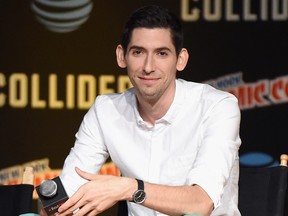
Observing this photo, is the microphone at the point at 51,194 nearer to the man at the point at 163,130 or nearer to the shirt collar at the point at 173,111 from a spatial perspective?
the man at the point at 163,130

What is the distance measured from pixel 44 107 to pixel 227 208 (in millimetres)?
2577

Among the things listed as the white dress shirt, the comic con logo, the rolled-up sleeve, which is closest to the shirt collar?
the white dress shirt

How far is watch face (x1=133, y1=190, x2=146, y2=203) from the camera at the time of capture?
2156mm

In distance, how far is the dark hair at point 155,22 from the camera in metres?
2.66

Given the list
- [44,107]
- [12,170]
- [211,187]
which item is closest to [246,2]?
[44,107]

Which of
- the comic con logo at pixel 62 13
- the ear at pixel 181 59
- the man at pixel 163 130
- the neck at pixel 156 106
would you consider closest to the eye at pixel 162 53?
the man at pixel 163 130

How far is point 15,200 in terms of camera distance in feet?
9.45

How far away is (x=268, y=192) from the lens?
9.34ft

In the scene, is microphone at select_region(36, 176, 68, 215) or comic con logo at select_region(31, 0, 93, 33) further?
comic con logo at select_region(31, 0, 93, 33)

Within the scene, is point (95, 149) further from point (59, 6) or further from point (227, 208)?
point (59, 6)

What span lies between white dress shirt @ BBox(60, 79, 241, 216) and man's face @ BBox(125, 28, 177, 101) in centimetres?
20

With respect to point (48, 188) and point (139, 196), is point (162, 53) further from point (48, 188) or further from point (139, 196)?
point (48, 188)

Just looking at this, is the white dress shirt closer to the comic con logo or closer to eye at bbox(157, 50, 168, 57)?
eye at bbox(157, 50, 168, 57)

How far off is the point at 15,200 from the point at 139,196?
846 millimetres
